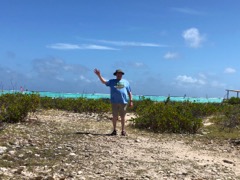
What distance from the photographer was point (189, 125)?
12.4 meters

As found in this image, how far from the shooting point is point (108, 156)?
289 inches

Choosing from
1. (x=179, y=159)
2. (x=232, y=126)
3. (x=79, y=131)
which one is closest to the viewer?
(x=179, y=159)

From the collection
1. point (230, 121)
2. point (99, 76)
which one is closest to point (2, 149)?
point (99, 76)

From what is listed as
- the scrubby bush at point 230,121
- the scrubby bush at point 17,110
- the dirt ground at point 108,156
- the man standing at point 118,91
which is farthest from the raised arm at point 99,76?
the scrubby bush at point 230,121

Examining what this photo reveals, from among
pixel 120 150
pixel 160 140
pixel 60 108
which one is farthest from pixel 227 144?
pixel 60 108

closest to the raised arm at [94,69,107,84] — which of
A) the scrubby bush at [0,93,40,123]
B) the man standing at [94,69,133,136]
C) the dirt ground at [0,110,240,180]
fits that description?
the man standing at [94,69,133,136]

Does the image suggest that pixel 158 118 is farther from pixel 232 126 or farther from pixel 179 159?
pixel 179 159

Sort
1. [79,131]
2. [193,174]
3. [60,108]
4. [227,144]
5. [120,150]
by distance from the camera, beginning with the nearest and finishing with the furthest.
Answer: [193,174], [120,150], [227,144], [79,131], [60,108]

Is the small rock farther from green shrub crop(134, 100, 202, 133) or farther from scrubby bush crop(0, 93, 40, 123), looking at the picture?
green shrub crop(134, 100, 202, 133)

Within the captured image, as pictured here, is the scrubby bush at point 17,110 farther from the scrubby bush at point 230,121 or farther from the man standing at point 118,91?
the scrubby bush at point 230,121

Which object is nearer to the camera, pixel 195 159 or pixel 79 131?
pixel 195 159

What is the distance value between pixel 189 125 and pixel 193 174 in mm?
6286

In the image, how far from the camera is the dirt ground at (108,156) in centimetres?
601

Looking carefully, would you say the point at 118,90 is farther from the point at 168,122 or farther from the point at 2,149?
the point at 2,149
